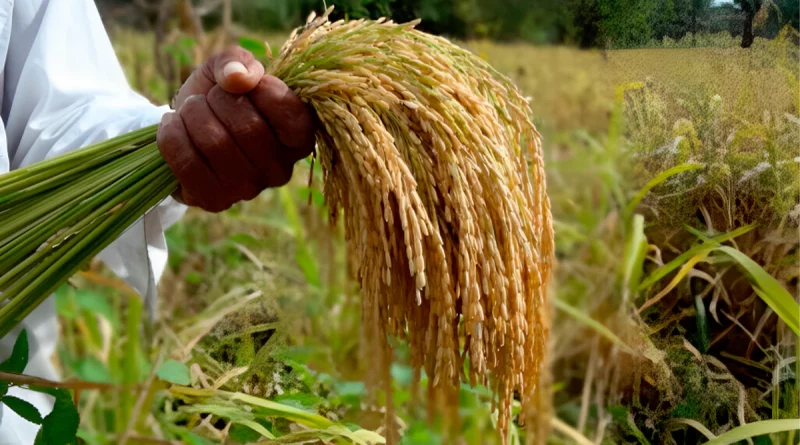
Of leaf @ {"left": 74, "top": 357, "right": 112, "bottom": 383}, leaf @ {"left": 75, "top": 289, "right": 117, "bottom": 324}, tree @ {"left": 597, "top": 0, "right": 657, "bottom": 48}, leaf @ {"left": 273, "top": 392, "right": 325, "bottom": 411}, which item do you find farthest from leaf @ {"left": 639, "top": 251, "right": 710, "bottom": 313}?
leaf @ {"left": 75, "top": 289, "right": 117, "bottom": 324}

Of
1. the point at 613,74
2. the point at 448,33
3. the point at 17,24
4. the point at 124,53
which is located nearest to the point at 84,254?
the point at 17,24

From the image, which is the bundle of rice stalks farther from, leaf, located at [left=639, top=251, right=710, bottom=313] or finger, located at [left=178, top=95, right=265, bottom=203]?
leaf, located at [left=639, top=251, right=710, bottom=313]

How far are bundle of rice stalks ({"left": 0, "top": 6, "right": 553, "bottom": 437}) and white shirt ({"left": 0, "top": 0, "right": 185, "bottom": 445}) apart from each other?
29 cm

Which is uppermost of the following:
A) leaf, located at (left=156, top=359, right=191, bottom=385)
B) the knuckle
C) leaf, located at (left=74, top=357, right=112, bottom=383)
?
the knuckle

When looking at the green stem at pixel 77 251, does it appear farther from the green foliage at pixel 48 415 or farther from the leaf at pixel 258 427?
the leaf at pixel 258 427

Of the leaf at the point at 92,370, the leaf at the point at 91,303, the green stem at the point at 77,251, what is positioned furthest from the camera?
the leaf at the point at 91,303

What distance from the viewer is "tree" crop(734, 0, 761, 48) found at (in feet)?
3.65

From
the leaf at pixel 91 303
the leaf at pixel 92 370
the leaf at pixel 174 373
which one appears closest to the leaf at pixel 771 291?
the leaf at pixel 174 373

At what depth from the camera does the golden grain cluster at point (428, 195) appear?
2.75ft

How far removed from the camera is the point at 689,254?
4.02 feet

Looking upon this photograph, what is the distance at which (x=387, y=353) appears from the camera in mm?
957

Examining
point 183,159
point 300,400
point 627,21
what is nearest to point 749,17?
point 627,21

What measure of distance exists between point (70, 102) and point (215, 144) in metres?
0.56

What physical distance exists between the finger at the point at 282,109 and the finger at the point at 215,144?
57 millimetres
